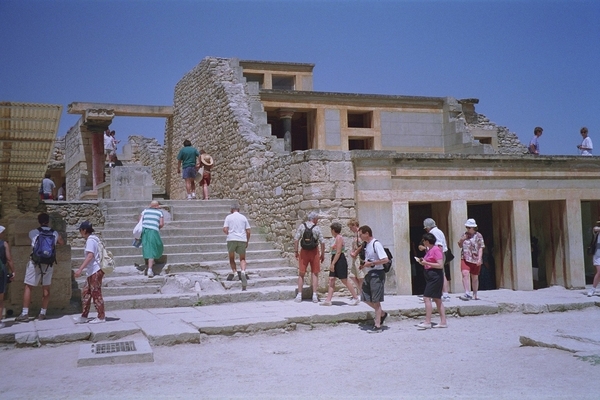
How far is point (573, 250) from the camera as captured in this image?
41.9 ft

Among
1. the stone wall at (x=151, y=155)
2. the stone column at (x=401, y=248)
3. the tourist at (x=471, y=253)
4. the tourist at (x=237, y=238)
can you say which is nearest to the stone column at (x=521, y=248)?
the tourist at (x=471, y=253)

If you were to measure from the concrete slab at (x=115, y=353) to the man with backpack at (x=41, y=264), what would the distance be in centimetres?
186

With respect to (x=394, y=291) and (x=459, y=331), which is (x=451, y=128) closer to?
(x=394, y=291)

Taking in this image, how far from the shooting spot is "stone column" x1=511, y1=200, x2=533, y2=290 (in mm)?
12266

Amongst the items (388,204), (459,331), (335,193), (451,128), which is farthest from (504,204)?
(451,128)

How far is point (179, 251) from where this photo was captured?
11688 mm

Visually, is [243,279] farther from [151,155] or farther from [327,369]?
[151,155]

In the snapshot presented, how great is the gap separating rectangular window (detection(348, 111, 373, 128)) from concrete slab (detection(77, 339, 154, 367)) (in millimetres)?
13127

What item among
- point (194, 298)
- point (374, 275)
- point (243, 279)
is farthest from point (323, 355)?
point (243, 279)

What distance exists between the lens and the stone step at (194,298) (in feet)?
30.7

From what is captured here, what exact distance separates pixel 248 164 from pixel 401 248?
14.6ft

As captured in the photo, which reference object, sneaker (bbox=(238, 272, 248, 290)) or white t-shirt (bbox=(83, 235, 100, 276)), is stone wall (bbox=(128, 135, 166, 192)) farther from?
white t-shirt (bbox=(83, 235, 100, 276))

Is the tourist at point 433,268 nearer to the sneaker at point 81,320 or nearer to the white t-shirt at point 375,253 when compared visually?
the white t-shirt at point 375,253

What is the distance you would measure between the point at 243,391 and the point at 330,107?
13.7 metres
